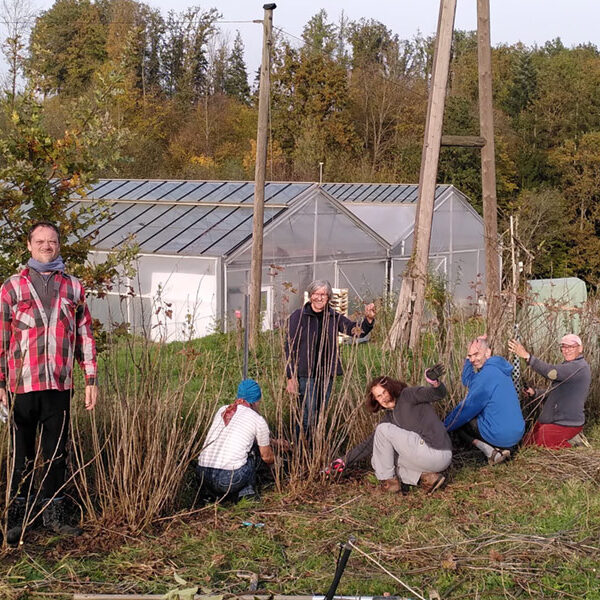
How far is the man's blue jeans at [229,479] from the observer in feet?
16.1

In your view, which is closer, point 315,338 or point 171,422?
point 171,422

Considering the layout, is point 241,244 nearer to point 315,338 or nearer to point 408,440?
point 315,338

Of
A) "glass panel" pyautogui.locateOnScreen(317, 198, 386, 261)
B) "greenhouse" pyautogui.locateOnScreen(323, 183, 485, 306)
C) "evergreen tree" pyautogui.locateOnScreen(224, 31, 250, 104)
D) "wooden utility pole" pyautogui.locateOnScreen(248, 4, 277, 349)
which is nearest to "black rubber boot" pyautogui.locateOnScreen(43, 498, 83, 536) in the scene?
"wooden utility pole" pyautogui.locateOnScreen(248, 4, 277, 349)

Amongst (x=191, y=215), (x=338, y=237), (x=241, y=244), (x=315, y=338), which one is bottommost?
(x=315, y=338)

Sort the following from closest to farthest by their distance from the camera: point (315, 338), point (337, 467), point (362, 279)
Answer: point (337, 467)
point (315, 338)
point (362, 279)

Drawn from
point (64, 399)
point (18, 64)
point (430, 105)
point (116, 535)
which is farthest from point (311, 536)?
point (430, 105)

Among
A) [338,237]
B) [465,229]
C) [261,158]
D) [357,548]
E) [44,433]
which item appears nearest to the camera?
[357,548]

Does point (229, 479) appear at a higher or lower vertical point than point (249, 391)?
lower

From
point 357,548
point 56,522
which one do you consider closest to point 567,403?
point 357,548

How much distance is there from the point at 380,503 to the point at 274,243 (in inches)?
391

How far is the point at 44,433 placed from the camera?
4.24 meters

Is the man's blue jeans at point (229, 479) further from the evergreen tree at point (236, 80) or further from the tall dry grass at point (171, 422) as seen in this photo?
the evergreen tree at point (236, 80)

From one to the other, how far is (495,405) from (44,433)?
9.92ft

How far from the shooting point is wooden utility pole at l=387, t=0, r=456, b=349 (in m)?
7.26
